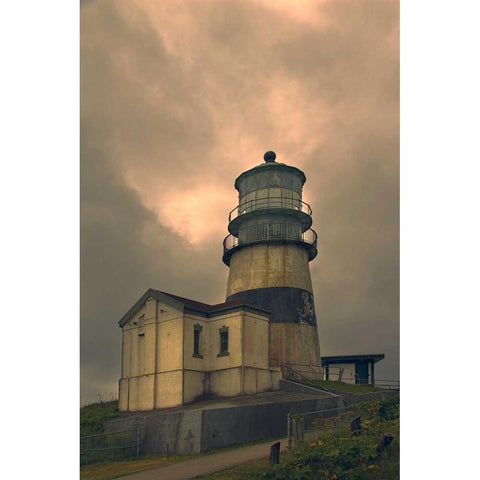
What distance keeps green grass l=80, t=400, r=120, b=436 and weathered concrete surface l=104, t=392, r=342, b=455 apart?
0.76 feet

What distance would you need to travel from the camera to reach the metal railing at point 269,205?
16987 millimetres

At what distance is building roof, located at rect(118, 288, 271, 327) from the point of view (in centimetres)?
1491

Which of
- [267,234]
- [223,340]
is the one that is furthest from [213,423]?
[267,234]

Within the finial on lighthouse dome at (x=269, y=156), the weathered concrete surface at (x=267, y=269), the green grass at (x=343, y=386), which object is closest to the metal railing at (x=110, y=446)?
the green grass at (x=343, y=386)

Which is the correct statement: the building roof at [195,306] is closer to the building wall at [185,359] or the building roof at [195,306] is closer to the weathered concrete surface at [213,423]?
the building wall at [185,359]

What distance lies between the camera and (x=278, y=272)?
21.1 meters

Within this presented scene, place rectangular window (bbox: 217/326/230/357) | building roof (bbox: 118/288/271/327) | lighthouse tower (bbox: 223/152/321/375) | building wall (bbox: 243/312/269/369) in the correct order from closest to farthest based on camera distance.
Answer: building roof (bbox: 118/288/271/327), rectangular window (bbox: 217/326/230/357), building wall (bbox: 243/312/269/369), lighthouse tower (bbox: 223/152/321/375)

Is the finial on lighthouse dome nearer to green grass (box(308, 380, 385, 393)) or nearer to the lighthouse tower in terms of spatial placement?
the lighthouse tower

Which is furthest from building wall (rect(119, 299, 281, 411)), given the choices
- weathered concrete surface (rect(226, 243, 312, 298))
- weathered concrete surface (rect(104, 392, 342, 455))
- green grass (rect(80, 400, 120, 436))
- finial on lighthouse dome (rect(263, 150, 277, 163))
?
finial on lighthouse dome (rect(263, 150, 277, 163))

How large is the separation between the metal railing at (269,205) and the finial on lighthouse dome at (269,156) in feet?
6.90
